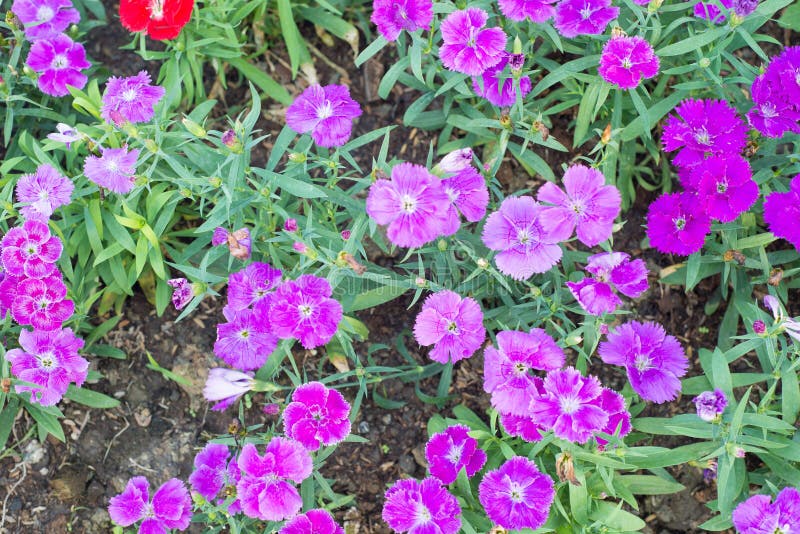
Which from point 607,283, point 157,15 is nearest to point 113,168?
point 157,15

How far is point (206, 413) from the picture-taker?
13.3ft

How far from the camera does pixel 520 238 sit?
10.5ft

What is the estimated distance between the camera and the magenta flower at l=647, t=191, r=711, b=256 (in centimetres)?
355

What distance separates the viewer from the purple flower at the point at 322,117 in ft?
10.9

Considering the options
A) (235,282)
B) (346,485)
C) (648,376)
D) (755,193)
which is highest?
(755,193)

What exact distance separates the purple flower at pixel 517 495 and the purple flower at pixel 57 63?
2.73m

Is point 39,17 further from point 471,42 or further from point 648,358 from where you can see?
point 648,358

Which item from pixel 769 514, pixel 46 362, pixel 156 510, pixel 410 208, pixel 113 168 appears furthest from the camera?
pixel 46 362

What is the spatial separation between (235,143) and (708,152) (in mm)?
2055

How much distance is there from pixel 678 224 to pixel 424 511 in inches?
68.1

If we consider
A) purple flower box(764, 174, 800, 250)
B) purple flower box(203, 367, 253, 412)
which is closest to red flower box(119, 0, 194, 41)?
purple flower box(203, 367, 253, 412)

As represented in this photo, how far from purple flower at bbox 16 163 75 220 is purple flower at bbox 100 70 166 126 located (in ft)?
1.14

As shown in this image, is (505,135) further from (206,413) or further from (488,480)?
(206,413)

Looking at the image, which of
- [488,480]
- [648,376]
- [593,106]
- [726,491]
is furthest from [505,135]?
[726,491]
